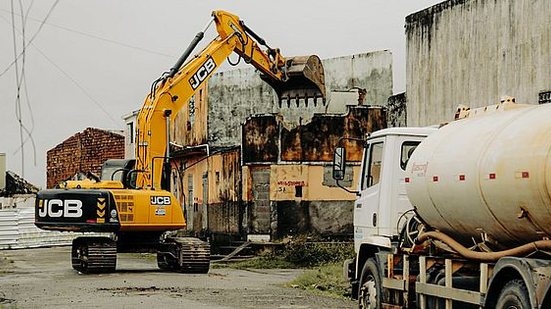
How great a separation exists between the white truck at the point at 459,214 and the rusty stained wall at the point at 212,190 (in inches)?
814

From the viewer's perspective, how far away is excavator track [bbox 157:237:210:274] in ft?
91.2

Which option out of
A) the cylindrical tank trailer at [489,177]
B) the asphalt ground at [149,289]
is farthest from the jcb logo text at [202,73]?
the cylindrical tank trailer at [489,177]

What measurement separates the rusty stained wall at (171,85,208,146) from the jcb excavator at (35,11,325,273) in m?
13.2

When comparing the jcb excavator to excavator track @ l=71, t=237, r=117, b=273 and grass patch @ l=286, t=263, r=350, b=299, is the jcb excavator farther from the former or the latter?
grass patch @ l=286, t=263, r=350, b=299

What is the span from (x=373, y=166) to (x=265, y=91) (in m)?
28.4

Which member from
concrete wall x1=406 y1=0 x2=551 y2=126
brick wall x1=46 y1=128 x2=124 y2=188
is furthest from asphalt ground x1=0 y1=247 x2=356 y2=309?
brick wall x1=46 y1=128 x2=124 y2=188

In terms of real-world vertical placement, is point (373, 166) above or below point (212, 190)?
above

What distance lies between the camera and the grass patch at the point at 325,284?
22.0m

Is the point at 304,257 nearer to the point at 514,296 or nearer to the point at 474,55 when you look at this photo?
the point at 474,55

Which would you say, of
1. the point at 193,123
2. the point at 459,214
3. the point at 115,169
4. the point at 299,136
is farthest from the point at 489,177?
the point at 193,123

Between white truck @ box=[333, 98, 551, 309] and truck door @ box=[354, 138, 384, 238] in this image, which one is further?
truck door @ box=[354, 138, 384, 238]

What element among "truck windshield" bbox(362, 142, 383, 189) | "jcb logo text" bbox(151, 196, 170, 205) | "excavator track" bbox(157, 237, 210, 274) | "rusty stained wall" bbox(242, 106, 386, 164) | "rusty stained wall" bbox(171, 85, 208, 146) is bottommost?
"excavator track" bbox(157, 237, 210, 274)

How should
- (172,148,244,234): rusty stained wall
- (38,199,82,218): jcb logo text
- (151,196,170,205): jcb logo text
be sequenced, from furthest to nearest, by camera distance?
(172,148,244,234): rusty stained wall
(151,196,170,205): jcb logo text
(38,199,82,218): jcb logo text

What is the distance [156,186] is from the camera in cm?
2834
